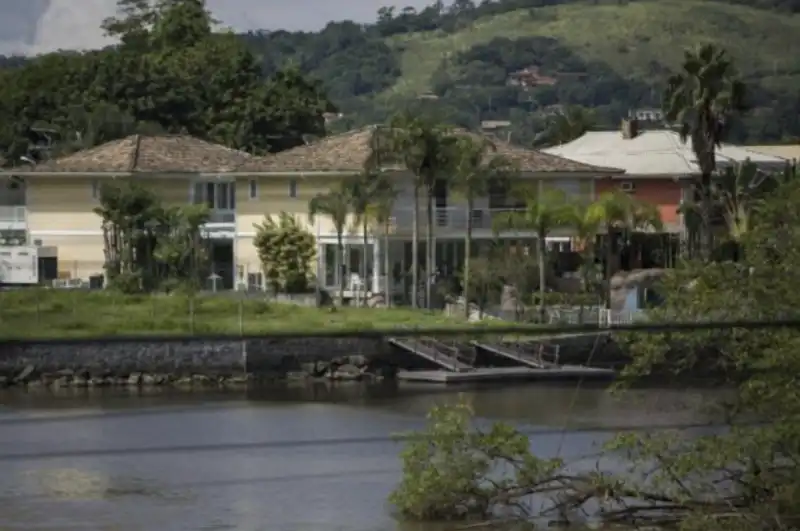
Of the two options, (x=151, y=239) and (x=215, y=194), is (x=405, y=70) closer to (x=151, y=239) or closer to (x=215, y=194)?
(x=215, y=194)

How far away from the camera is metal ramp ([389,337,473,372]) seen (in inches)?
1425

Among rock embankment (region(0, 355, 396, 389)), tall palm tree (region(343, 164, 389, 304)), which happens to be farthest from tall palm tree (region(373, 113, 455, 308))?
rock embankment (region(0, 355, 396, 389))

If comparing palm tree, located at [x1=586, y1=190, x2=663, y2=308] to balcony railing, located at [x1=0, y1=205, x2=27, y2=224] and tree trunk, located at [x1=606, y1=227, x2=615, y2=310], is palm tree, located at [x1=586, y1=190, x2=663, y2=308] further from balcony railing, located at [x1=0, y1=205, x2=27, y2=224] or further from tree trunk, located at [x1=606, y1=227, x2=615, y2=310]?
balcony railing, located at [x1=0, y1=205, x2=27, y2=224]

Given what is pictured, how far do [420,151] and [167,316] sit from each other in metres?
7.09

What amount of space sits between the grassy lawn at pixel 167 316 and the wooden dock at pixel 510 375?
98cm

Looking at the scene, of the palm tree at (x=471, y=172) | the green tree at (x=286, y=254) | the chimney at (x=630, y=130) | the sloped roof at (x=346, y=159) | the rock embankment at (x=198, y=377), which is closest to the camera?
the rock embankment at (x=198, y=377)

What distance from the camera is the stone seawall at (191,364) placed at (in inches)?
1409

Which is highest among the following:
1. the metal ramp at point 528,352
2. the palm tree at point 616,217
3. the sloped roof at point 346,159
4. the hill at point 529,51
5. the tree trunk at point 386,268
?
the hill at point 529,51

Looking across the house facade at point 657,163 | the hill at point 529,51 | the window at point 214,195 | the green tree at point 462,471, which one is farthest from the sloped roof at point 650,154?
the hill at point 529,51

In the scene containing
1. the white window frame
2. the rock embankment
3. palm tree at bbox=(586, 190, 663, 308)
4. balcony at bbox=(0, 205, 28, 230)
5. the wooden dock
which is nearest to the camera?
the wooden dock

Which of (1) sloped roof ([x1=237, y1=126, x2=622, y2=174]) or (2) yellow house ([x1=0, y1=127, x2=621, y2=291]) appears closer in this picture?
(2) yellow house ([x1=0, y1=127, x2=621, y2=291])

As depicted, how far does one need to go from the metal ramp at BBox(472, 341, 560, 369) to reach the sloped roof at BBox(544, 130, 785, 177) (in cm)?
1393

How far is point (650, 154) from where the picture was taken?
52625 millimetres

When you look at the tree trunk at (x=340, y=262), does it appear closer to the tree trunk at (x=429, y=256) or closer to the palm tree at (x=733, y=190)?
the tree trunk at (x=429, y=256)
